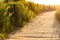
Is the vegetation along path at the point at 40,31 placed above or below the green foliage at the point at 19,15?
below

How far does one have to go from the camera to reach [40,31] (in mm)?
6070

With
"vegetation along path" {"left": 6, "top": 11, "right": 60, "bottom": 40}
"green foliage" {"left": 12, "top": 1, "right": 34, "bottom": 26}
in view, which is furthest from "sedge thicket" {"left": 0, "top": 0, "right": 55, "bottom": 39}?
"vegetation along path" {"left": 6, "top": 11, "right": 60, "bottom": 40}

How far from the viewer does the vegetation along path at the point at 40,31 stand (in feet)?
18.2

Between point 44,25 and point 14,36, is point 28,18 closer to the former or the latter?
point 44,25

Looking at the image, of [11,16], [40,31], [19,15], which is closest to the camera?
[40,31]

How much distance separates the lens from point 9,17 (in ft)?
20.2

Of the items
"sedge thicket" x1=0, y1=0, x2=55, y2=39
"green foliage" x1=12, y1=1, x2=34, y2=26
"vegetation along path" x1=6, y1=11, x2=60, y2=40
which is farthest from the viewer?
"green foliage" x1=12, y1=1, x2=34, y2=26

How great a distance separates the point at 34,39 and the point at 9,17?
1180 millimetres

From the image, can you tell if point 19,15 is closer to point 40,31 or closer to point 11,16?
point 11,16

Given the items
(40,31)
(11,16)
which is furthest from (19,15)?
(40,31)

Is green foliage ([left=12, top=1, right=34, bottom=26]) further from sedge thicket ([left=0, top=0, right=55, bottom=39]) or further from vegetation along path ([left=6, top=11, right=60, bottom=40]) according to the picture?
vegetation along path ([left=6, top=11, right=60, bottom=40])

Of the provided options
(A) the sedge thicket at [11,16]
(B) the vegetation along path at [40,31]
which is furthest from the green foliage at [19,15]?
(B) the vegetation along path at [40,31]

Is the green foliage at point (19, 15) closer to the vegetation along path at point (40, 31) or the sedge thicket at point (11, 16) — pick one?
the sedge thicket at point (11, 16)

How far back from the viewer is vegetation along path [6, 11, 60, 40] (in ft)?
18.2
